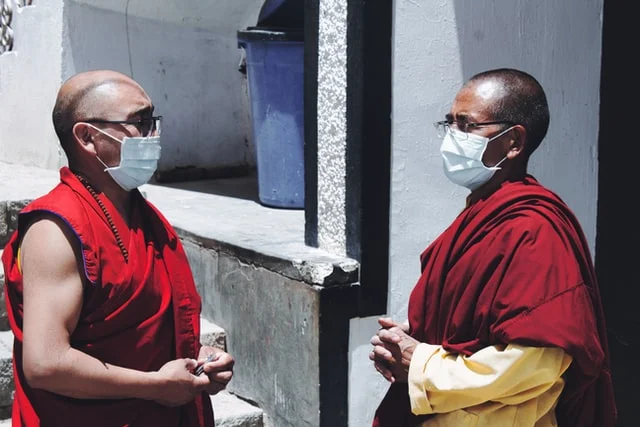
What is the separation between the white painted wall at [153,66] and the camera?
5527 mm

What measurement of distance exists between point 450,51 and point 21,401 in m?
2.03

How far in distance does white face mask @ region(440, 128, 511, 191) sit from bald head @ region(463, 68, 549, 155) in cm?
5

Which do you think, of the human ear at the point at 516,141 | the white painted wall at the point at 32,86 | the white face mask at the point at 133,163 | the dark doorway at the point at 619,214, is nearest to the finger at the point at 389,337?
the human ear at the point at 516,141

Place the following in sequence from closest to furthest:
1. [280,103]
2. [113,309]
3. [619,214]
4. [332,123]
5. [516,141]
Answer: [113,309]
[516,141]
[332,123]
[619,214]
[280,103]

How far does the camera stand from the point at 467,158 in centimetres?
225

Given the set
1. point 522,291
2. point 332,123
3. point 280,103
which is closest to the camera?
point 522,291

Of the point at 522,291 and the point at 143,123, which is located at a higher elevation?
the point at 143,123

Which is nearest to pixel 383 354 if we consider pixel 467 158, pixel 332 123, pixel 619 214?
pixel 467 158

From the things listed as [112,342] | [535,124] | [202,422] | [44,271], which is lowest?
[202,422]

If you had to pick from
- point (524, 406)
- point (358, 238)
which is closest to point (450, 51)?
point (358, 238)

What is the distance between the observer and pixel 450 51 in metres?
3.45

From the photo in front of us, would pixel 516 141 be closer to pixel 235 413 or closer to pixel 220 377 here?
pixel 220 377

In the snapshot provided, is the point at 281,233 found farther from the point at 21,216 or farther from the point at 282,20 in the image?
the point at 21,216

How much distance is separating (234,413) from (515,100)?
191 cm
